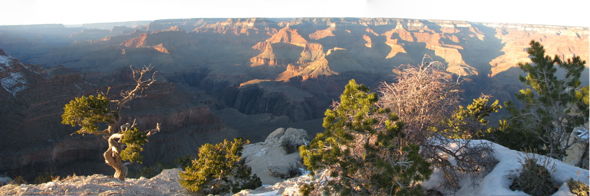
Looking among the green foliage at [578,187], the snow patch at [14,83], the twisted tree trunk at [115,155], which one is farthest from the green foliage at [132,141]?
the snow patch at [14,83]

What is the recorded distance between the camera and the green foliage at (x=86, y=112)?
14125 mm

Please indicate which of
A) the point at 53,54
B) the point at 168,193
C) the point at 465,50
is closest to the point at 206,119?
the point at 168,193

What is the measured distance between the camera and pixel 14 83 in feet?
145

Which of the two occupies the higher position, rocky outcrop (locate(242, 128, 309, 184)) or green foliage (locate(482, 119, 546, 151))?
green foliage (locate(482, 119, 546, 151))

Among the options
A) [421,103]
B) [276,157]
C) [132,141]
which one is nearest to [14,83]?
[276,157]

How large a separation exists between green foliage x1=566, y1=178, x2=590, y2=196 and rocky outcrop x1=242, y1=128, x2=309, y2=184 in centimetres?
1953

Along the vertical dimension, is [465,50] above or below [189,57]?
above

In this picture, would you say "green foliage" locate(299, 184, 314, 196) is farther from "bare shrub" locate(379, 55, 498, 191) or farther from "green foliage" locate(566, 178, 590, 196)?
"green foliage" locate(566, 178, 590, 196)

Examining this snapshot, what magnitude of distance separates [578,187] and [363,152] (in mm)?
6162

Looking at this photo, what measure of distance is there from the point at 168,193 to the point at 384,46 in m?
179

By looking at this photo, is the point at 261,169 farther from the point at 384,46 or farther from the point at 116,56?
the point at 384,46

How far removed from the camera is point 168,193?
698 inches

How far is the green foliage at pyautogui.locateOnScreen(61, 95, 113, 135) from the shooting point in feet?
46.3

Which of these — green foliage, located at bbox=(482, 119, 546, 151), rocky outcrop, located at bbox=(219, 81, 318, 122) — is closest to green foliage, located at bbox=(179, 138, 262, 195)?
green foliage, located at bbox=(482, 119, 546, 151)
